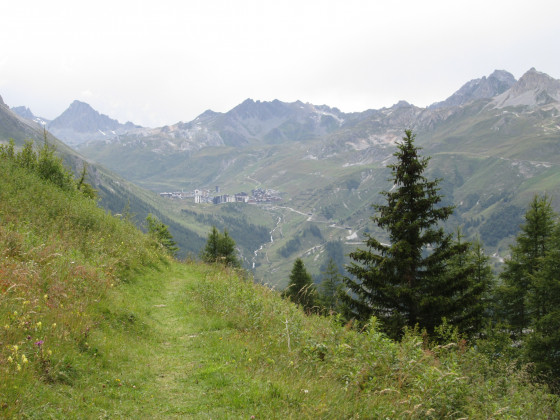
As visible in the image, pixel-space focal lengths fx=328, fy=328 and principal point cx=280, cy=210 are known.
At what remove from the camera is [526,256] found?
31.7m

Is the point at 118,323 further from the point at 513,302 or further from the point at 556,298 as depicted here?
the point at 513,302

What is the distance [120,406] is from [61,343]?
5.87ft

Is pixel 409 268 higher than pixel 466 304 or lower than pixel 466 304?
higher

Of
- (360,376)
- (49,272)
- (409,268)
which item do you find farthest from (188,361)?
(409,268)

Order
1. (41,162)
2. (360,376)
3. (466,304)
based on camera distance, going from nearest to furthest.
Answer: (360,376) → (466,304) → (41,162)

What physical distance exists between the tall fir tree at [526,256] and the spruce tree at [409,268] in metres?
18.2

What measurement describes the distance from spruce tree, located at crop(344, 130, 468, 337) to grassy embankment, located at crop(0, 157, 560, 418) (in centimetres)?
661

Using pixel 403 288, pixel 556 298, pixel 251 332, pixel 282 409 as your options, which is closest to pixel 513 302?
pixel 556 298

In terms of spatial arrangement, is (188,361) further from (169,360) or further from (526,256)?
(526,256)

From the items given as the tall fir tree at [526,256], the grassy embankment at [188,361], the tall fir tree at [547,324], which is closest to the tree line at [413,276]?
the tall fir tree at [547,324]

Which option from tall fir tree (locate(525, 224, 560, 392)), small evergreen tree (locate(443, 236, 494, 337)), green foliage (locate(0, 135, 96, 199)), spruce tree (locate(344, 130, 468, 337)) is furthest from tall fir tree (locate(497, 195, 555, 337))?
green foliage (locate(0, 135, 96, 199))

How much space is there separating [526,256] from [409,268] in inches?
878

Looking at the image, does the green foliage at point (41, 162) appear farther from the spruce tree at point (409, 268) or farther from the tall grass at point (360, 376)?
the spruce tree at point (409, 268)

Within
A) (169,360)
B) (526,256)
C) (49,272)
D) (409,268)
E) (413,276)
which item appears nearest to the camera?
(169,360)
